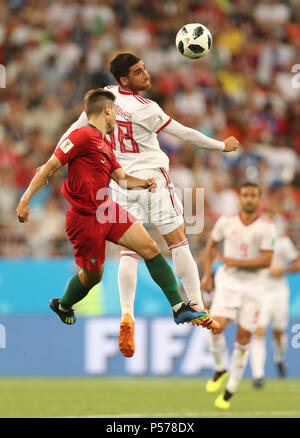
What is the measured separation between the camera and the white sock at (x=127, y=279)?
30.3ft

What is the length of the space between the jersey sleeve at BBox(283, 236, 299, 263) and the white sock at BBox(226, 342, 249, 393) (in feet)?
10.5

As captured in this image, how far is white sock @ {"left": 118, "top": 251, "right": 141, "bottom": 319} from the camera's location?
364 inches

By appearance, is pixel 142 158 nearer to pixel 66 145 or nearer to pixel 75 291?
pixel 66 145

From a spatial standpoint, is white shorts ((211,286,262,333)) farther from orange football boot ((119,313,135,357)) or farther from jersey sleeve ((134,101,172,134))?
jersey sleeve ((134,101,172,134))

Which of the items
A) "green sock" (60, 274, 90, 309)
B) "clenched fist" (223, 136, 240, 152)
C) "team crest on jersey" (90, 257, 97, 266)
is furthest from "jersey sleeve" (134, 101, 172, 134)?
"green sock" (60, 274, 90, 309)

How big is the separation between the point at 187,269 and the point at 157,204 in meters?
0.67

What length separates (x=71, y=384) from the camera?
1434 cm

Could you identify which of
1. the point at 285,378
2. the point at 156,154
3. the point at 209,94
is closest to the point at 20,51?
the point at 209,94

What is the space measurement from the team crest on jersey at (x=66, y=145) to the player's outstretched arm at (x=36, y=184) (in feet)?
0.35

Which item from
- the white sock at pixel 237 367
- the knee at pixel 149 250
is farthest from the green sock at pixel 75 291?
the white sock at pixel 237 367

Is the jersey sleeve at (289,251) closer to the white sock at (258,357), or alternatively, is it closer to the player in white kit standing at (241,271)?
the white sock at (258,357)

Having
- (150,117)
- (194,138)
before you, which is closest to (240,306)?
(194,138)

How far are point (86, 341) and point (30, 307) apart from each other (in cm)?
106

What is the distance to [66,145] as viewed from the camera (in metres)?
8.55
